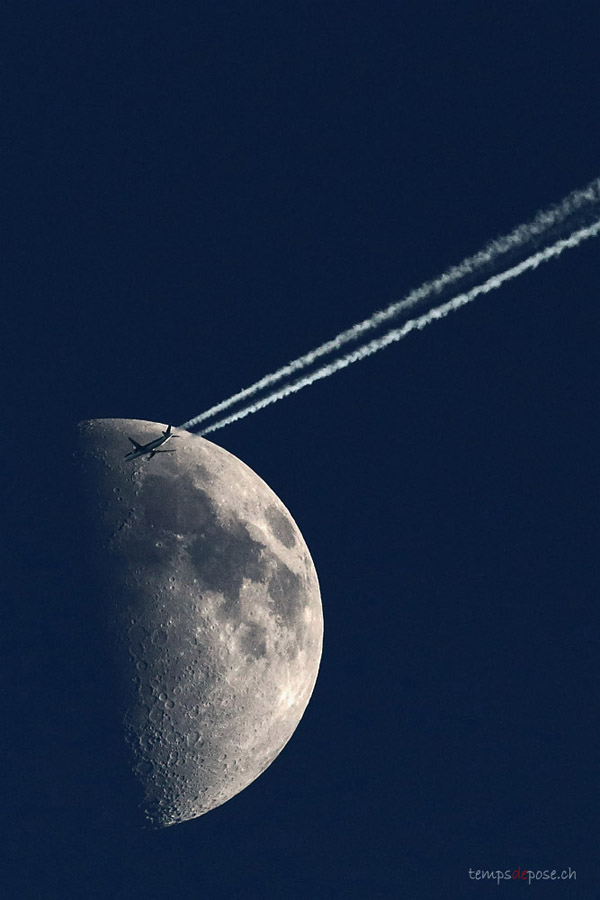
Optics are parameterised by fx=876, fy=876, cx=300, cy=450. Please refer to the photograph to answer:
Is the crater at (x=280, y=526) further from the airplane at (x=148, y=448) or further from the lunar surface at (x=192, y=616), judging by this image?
the airplane at (x=148, y=448)

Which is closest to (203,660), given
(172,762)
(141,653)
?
(141,653)

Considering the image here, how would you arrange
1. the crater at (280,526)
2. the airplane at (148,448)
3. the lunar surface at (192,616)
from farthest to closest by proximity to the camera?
the crater at (280,526) < the airplane at (148,448) < the lunar surface at (192,616)

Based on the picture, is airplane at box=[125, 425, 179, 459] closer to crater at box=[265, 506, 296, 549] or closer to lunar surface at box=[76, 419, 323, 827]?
lunar surface at box=[76, 419, 323, 827]

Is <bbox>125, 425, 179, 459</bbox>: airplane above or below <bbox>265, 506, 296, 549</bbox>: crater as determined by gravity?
above

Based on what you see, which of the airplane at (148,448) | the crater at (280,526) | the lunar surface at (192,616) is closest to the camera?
the lunar surface at (192,616)

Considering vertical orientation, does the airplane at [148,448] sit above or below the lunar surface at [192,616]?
above

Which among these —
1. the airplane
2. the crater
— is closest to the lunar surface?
the crater

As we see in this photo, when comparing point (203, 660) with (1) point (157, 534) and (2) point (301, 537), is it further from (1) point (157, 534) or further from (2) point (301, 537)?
(2) point (301, 537)

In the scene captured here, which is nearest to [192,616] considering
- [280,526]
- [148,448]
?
[280,526]

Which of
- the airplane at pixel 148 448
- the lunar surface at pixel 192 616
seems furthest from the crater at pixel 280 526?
the airplane at pixel 148 448
